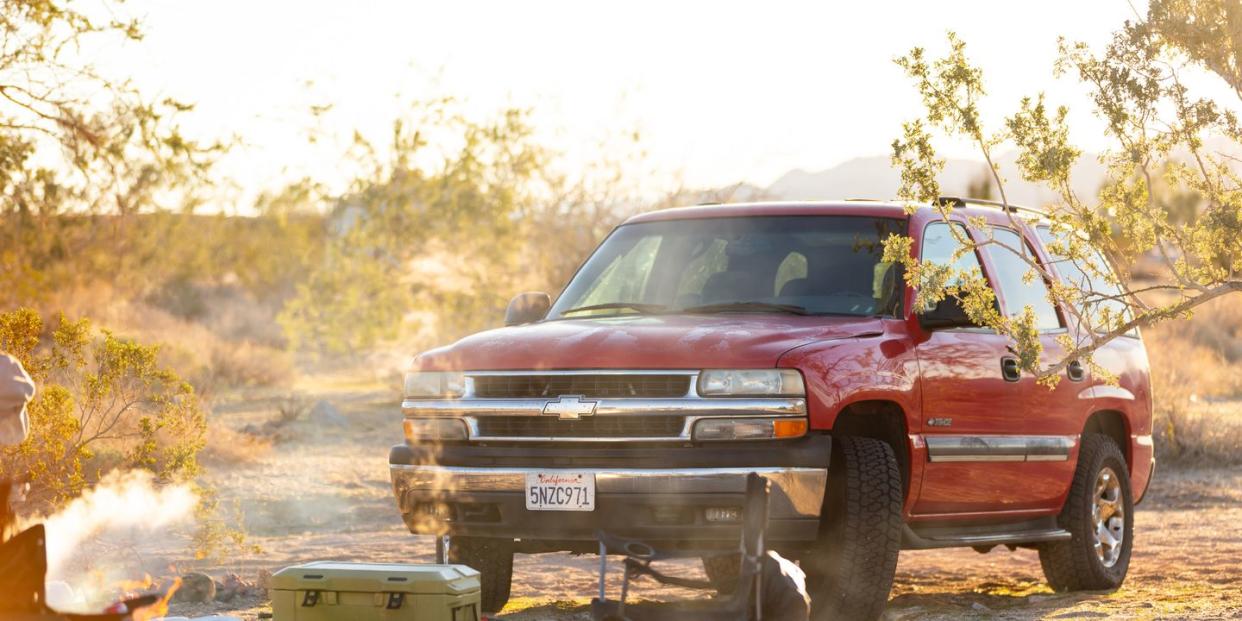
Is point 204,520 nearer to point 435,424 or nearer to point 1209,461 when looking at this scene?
point 435,424

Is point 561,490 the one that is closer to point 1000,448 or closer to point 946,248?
point 1000,448

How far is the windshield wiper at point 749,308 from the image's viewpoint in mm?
8383

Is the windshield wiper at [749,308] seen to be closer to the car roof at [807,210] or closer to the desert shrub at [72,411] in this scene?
the car roof at [807,210]

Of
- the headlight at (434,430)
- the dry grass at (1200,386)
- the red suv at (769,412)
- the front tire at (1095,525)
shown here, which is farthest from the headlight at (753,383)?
the dry grass at (1200,386)

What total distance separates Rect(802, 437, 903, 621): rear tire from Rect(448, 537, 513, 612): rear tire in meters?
1.48

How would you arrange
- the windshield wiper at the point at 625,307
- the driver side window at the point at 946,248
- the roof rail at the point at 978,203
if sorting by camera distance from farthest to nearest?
the roof rail at the point at 978,203 < the driver side window at the point at 946,248 < the windshield wiper at the point at 625,307

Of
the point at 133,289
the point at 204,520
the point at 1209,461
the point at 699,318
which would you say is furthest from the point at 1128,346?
the point at 133,289

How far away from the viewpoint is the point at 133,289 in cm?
3444

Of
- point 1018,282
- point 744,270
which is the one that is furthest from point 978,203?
point 744,270

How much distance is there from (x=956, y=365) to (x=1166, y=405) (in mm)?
11395

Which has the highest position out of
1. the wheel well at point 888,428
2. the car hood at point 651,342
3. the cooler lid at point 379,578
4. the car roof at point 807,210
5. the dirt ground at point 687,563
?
the car roof at point 807,210

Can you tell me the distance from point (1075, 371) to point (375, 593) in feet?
15.2

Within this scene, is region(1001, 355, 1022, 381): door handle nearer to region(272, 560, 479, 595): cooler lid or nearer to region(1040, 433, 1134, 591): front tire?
region(1040, 433, 1134, 591): front tire

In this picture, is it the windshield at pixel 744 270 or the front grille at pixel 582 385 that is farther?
the windshield at pixel 744 270
